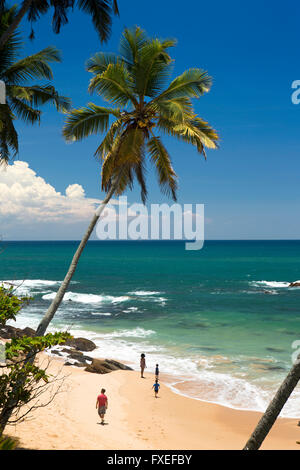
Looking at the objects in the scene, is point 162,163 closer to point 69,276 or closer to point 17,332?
point 69,276

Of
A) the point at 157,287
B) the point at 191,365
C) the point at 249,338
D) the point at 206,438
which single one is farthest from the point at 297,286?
the point at 206,438

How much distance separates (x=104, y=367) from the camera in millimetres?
20953

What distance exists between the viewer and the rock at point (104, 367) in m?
20.8

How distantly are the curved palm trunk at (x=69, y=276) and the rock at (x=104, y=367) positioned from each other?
12.5 m

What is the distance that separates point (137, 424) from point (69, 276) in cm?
847

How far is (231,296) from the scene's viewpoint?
5119 cm

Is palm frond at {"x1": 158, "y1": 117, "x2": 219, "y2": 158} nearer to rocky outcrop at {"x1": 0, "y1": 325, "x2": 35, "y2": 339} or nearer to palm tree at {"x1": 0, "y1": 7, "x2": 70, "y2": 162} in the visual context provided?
palm tree at {"x1": 0, "y1": 7, "x2": 70, "y2": 162}

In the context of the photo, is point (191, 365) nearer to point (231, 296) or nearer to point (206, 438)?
point (206, 438)

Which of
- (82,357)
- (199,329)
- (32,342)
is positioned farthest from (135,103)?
(199,329)

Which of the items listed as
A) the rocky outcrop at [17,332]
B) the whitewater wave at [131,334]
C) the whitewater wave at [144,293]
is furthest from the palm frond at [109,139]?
the whitewater wave at [144,293]

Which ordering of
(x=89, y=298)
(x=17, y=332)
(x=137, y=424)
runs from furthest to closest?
(x=89, y=298)
(x=17, y=332)
(x=137, y=424)

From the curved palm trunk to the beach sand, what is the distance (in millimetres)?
3171

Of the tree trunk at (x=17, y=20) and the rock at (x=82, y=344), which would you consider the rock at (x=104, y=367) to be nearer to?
the rock at (x=82, y=344)

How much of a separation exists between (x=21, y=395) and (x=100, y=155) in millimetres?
6775
